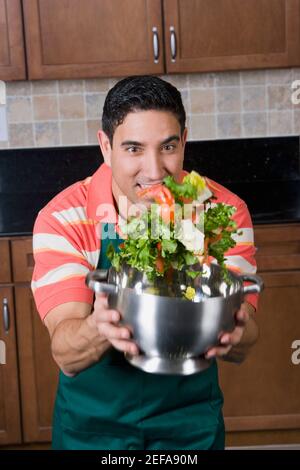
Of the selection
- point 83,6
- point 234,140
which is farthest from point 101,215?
point 234,140

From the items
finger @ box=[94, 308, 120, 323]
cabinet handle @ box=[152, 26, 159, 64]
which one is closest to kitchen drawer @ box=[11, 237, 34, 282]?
cabinet handle @ box=[152, 26, 159, 64]

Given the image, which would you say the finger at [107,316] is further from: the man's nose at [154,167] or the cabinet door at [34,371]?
the cabinet door at [34,371]

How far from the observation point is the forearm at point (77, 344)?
1.21 meters

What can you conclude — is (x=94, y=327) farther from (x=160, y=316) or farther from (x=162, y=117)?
(x=162, y=117)

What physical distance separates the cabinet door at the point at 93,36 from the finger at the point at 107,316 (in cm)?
184

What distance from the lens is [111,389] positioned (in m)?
1.41

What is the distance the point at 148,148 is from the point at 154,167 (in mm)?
39

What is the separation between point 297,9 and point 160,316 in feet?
6.71

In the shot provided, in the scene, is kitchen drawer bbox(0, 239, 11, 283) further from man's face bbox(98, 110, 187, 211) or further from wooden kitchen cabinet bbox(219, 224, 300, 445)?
man's face bbox(98, 110, 187, 211)

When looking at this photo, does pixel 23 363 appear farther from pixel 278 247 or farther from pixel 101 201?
pixel 101 201

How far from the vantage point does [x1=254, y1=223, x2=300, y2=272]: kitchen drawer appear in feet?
8.36

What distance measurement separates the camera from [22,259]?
2.54m

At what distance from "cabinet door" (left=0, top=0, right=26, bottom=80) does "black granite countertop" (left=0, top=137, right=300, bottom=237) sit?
1.22 feet

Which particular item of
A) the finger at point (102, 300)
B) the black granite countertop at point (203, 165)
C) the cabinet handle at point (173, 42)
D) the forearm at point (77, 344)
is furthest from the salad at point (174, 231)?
the black granite countertop at point (203, 165)
